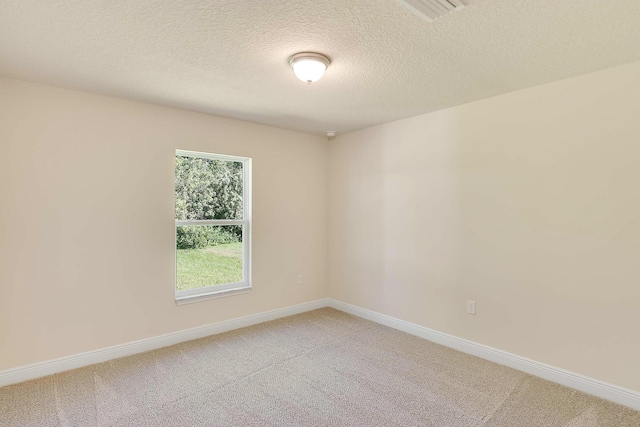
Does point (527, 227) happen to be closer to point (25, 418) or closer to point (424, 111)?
point (424, 111)

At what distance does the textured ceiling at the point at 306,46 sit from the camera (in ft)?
5.46

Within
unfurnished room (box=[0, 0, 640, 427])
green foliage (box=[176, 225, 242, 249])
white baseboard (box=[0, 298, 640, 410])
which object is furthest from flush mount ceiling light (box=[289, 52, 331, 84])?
white baseboard (box=[0, 298, 640, 410])

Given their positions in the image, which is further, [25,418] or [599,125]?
[599,125]

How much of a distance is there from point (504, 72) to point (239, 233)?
301 centimetres

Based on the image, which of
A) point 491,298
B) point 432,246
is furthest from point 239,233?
point 491,298

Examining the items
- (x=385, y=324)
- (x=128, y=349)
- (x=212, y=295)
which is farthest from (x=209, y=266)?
(x=385, y=324)

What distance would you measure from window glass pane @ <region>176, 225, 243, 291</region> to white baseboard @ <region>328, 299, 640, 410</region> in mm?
1772

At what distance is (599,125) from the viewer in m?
2.37

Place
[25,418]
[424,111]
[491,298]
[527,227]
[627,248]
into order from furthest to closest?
1. [424,111]
2. [491,298]
3. [527,227]
4. [627,248]
5. [25,418]

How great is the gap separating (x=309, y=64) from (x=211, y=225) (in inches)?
86.0

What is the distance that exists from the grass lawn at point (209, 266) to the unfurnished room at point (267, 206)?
26 mm

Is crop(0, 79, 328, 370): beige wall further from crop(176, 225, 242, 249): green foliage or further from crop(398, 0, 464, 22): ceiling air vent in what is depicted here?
crop(398, 0, 464, 22): ceiling air vent

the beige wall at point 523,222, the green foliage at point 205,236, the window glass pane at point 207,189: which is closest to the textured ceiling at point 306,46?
the beige wall at point 523,222

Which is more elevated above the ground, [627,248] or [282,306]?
[627,248]
